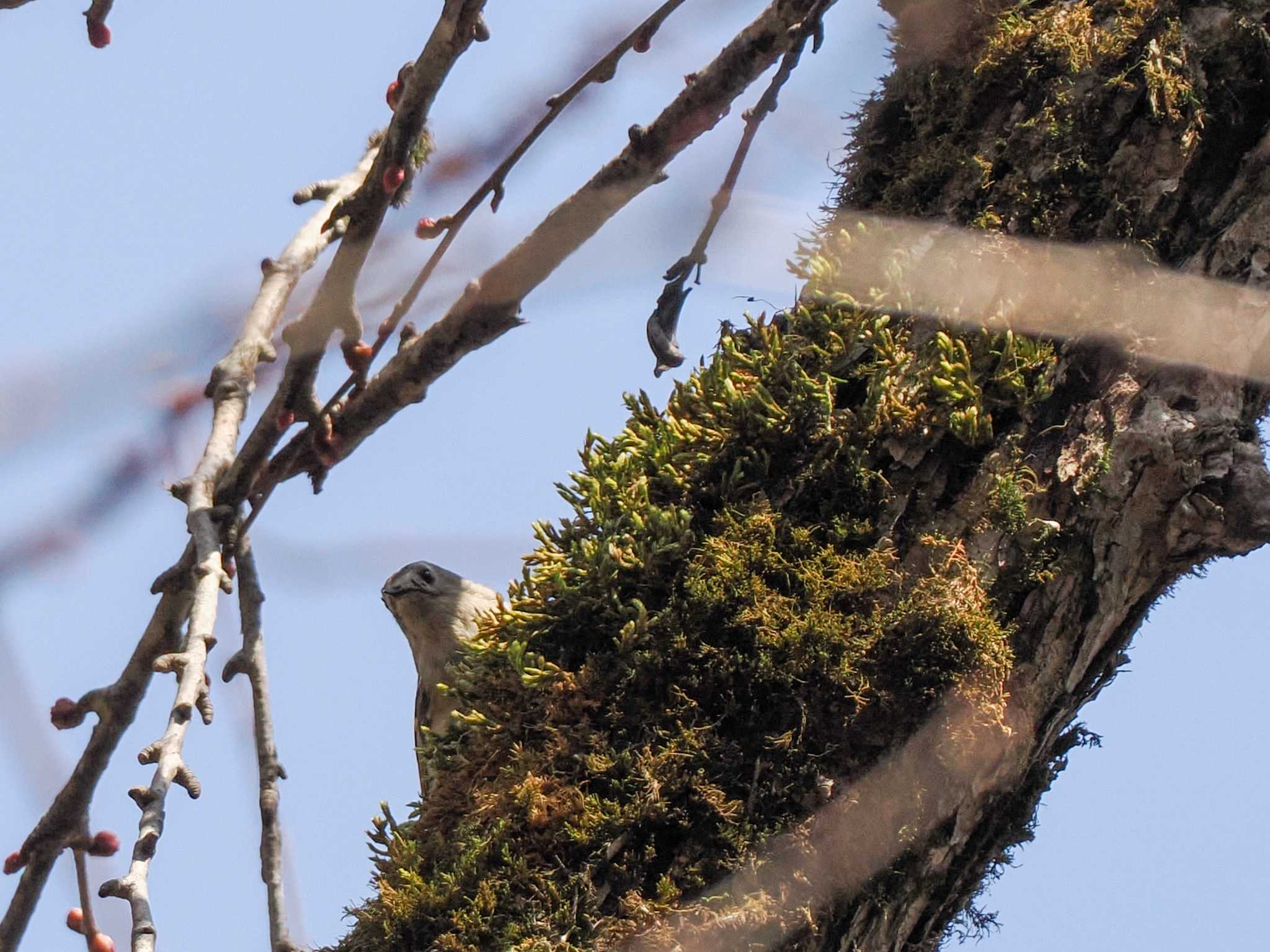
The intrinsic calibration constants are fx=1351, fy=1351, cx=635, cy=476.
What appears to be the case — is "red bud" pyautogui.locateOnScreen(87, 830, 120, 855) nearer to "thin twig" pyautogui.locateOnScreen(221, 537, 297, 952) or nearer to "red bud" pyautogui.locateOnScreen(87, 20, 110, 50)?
"thin twig" pyautogui.locateOnScreen(221, 537, 297, 952)

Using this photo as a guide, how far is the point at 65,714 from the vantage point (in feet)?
9.05

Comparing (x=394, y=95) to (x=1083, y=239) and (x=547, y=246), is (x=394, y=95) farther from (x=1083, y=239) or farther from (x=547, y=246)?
(x=1083, y=239)

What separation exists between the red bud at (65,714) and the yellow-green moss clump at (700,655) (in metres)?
0.88

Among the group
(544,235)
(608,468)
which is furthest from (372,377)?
(608,468)

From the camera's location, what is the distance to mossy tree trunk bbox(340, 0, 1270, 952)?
1.97m

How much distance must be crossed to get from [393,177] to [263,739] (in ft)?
3.88

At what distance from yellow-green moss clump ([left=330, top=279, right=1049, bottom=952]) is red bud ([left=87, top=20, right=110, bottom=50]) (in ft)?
4.47

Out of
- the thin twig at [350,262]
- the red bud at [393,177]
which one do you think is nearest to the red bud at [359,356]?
the thin twig at [350,262]

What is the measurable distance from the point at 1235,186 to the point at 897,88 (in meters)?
0.66

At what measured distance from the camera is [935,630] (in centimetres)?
200

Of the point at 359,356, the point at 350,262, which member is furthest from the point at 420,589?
the point at 350,262

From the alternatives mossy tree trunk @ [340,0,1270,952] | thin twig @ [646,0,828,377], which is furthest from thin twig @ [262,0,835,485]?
mossy tree trunk @ [340,0,1270,952]

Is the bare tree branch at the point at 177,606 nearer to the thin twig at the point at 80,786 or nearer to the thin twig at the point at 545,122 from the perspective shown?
the thin twig at the point at 80,786

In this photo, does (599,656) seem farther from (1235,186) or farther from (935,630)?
(1235,186)
